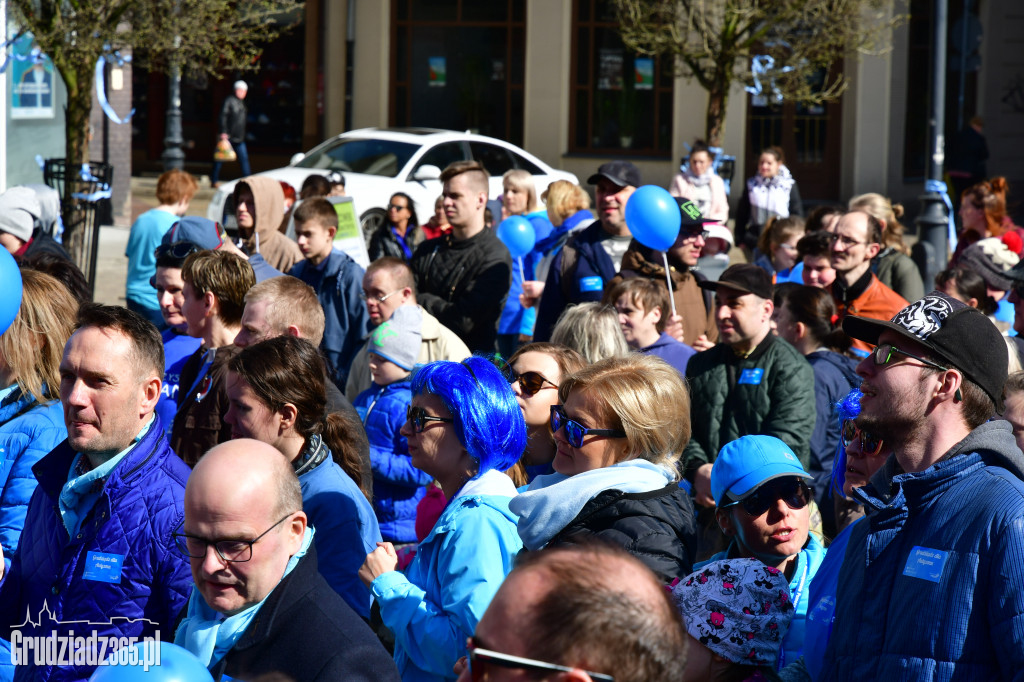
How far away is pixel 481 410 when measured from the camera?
3.43 metres

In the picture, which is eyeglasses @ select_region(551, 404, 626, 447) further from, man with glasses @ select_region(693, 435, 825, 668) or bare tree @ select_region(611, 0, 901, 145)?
bare tree @ select_region(611, 0, 901, 145)

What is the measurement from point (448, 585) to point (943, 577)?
1.27m

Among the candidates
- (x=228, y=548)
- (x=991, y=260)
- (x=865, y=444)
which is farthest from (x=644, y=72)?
(x=228, y=548)

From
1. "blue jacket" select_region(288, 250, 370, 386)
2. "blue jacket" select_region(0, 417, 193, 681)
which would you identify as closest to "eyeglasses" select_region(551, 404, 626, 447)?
"blue jacket" select_region(0, 417, 193, 681)

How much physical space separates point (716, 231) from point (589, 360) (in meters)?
4.65

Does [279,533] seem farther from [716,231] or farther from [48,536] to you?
[716,231]

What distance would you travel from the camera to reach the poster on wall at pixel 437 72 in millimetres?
24797

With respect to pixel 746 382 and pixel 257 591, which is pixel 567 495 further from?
pixel 746 382

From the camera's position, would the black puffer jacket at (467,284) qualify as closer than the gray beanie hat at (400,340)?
No

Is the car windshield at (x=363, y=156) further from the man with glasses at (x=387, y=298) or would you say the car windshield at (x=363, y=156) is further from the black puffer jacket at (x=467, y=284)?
the man with glasses at (x=387, y=298)

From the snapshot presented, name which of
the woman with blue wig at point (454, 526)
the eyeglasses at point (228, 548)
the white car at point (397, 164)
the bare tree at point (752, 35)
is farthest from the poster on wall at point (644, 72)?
the eyeglasses at point (228, 548)

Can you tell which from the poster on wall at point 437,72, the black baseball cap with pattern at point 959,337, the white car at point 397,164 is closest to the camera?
the black baseball cap with pattern at point 959,337

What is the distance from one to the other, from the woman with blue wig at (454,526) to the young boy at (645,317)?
7.03 ft

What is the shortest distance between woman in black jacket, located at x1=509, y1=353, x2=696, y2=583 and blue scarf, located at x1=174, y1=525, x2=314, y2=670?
A: 2.53ft
